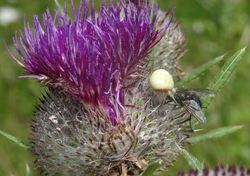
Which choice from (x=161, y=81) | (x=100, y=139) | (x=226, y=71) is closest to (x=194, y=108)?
(x=161, y=81)

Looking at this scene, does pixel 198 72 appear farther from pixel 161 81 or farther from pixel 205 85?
pixel 205 85

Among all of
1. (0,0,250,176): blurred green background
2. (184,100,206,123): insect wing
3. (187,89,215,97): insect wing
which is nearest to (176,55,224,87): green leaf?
(187,89,215,97): insect wing

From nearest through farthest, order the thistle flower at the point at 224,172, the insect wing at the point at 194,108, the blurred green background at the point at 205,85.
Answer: the insect wing at the point at 194,108 → the thistle flower at the point at 224,172 → the blurred green background at the point at 205,85

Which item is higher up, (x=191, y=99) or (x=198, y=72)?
(x=198, y=72)

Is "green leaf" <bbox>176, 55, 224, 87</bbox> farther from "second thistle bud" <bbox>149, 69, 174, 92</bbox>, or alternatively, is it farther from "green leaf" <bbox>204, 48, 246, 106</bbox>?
"second thistle bud" <bbox>149, 69, 174, 92</bbox>

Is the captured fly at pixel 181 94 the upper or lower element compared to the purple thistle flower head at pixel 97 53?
lower

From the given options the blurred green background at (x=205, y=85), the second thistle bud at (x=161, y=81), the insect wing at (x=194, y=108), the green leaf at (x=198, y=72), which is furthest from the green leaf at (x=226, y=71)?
the blurred green background at (x=205, y=85)

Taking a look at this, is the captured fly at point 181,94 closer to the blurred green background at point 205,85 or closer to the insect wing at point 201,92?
the insect wing at point 201,92
